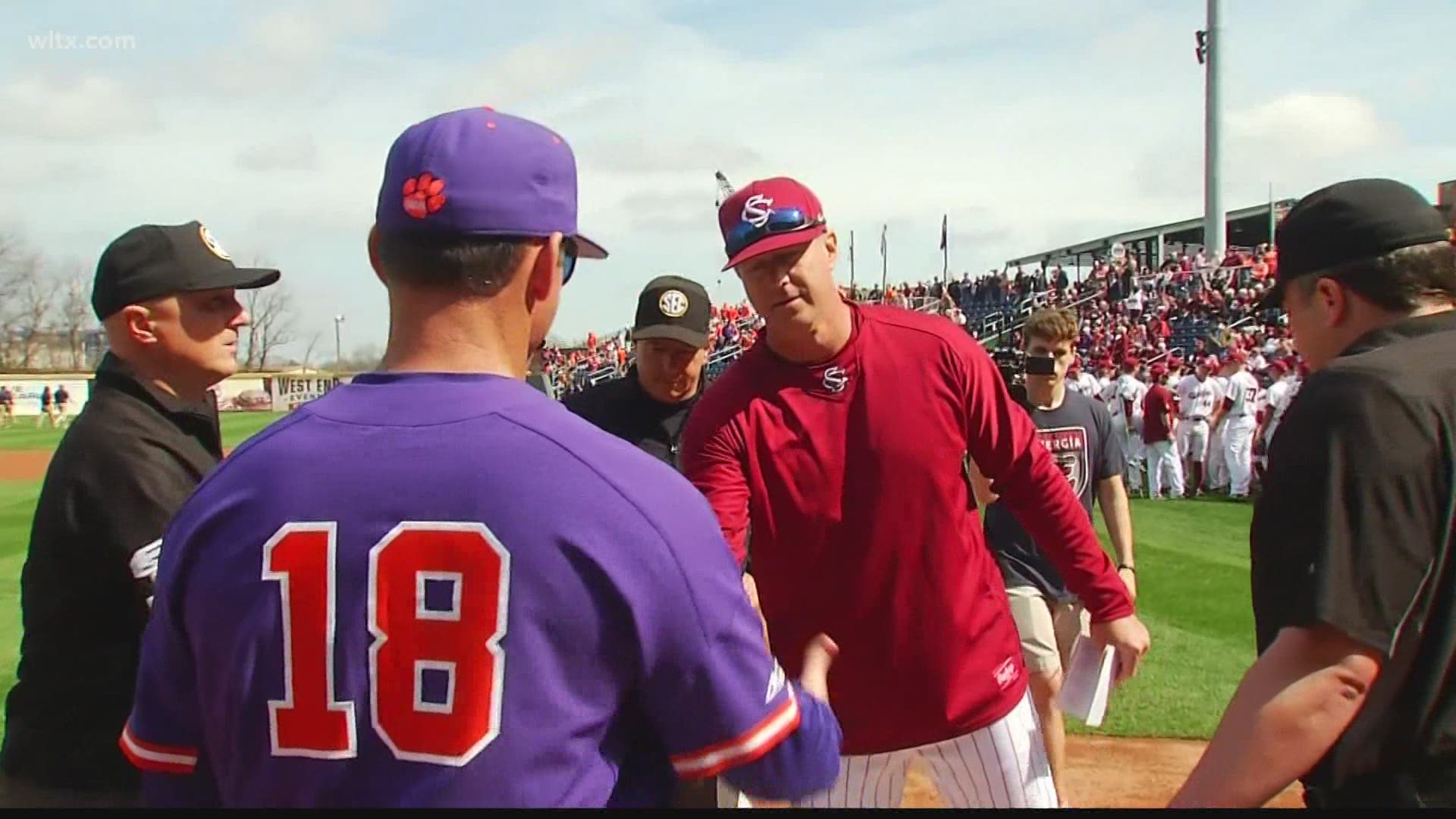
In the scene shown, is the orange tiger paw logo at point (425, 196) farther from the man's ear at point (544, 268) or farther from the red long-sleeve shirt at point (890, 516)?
the red long-sleeve shirt at point (890, 516)

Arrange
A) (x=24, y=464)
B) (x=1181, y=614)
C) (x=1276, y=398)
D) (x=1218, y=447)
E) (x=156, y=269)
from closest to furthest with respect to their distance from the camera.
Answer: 1. (x=156, y=269)
2. (x=1181, y=614)
3. (x=1276, y=398)
4. (x=1218, y=447)
5. (x=24, y=464)

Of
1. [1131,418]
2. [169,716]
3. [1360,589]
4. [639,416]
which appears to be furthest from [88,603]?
[1131,418]

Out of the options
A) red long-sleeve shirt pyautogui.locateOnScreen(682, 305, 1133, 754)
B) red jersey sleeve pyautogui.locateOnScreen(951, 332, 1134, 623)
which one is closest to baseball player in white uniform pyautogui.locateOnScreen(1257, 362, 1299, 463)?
red jersey sleeve pyautogui.locateOnScreen(951, 332, 1134, 623)

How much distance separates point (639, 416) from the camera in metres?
5.07

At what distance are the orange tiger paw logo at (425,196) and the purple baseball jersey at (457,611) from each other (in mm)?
227

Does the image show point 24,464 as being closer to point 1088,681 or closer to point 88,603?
point 88,603

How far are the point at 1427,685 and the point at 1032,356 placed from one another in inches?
157

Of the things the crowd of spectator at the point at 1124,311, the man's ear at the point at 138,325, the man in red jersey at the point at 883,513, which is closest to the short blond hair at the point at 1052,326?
the man in red jersey at the point at 883,513

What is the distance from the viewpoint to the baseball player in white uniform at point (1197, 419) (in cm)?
1656

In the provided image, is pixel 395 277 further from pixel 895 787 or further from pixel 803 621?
pixel 895 787

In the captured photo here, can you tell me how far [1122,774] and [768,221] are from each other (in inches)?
138

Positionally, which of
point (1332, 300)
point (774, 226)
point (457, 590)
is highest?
point (774, 226)

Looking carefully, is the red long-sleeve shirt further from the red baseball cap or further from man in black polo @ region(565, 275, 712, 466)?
man in black polo @ region(565, 275, 712, 466)

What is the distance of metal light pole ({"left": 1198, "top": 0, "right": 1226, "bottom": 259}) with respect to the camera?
2788cm
